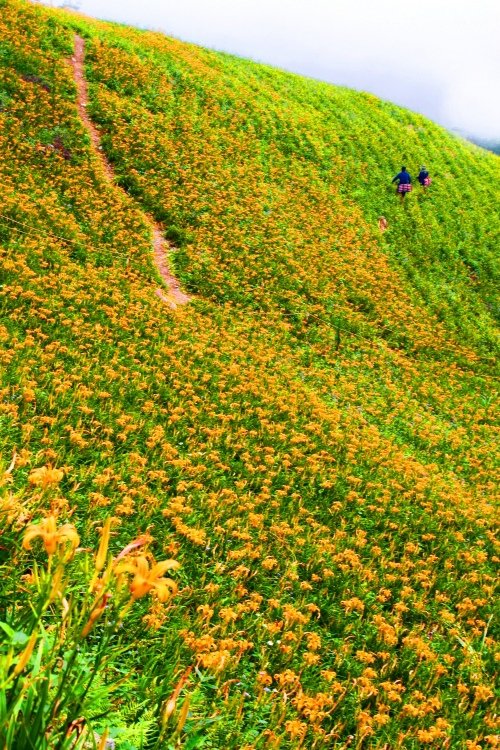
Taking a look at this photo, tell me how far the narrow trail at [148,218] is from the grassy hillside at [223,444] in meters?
0.36

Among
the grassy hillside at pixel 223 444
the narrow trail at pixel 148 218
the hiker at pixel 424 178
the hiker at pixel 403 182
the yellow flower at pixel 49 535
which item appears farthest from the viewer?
the hiker at pixel 424 178

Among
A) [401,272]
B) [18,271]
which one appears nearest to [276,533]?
[18,271]

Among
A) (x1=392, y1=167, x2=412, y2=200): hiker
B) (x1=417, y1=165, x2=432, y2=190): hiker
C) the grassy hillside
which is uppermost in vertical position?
(x1=417, y1=165, x2=432, y2=190): hiker

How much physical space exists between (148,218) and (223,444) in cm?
1011

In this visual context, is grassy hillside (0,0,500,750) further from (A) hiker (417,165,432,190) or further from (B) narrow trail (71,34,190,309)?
(A) hiker (417,165,432,190)

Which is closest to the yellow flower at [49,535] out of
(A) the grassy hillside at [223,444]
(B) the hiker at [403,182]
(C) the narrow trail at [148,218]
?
(A) the grassy hillside at [223,444]

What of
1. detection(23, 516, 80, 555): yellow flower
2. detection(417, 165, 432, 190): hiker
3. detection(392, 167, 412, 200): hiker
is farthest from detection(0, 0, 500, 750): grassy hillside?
detection(417, 165, 432, 190): hiker

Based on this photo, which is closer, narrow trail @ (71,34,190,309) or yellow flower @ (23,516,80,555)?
yellow flower @ (23,516,80,555)

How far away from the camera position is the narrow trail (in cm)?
1252

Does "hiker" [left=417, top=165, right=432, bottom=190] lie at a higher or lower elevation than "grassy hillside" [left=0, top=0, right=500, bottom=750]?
higher

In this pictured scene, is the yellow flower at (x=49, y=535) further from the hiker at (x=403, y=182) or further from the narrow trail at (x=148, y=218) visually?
the hiker at (x=403, y=182)

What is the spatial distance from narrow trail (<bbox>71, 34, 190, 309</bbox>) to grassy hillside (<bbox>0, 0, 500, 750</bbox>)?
14.1 inches

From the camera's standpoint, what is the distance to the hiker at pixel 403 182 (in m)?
23.7

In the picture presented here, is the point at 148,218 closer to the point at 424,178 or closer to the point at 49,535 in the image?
the point at 49,535
